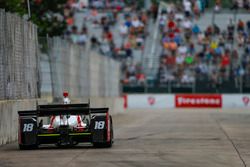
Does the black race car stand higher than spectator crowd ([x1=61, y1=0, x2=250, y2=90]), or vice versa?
spectator crowd ([x1=61, y1=0, x2=250, y2=90])

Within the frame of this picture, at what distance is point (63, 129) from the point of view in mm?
17609

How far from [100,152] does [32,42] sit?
28.0 ft

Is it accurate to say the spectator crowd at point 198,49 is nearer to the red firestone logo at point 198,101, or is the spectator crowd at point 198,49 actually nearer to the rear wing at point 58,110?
the red firestone logo at point 198,101

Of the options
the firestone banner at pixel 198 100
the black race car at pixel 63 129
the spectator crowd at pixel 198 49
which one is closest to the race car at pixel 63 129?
the black race car at pixel 63 129

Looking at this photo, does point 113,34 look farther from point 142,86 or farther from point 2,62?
point 2,62

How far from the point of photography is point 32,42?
24.5 metres

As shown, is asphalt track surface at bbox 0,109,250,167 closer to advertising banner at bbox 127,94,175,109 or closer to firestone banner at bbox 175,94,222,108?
firestone banner at bbox 175,94,222,108

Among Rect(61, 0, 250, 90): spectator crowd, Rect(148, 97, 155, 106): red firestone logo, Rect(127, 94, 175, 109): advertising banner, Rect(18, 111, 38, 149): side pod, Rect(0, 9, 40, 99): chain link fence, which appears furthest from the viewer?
Rect(148, 97, 155, 106): red firestone logo

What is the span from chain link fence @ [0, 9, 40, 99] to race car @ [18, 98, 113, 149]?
2506 millimetres

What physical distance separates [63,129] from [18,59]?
5017 millimetres

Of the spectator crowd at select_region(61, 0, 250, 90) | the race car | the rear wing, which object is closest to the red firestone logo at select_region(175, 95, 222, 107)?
the spectator crowd at select_region(61, 0, 250, 90)

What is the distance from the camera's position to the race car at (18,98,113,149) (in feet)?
57.8

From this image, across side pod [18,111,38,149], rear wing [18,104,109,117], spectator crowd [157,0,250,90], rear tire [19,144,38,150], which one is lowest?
rear tire [19,144,38,150]

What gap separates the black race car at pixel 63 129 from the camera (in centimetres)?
1761
